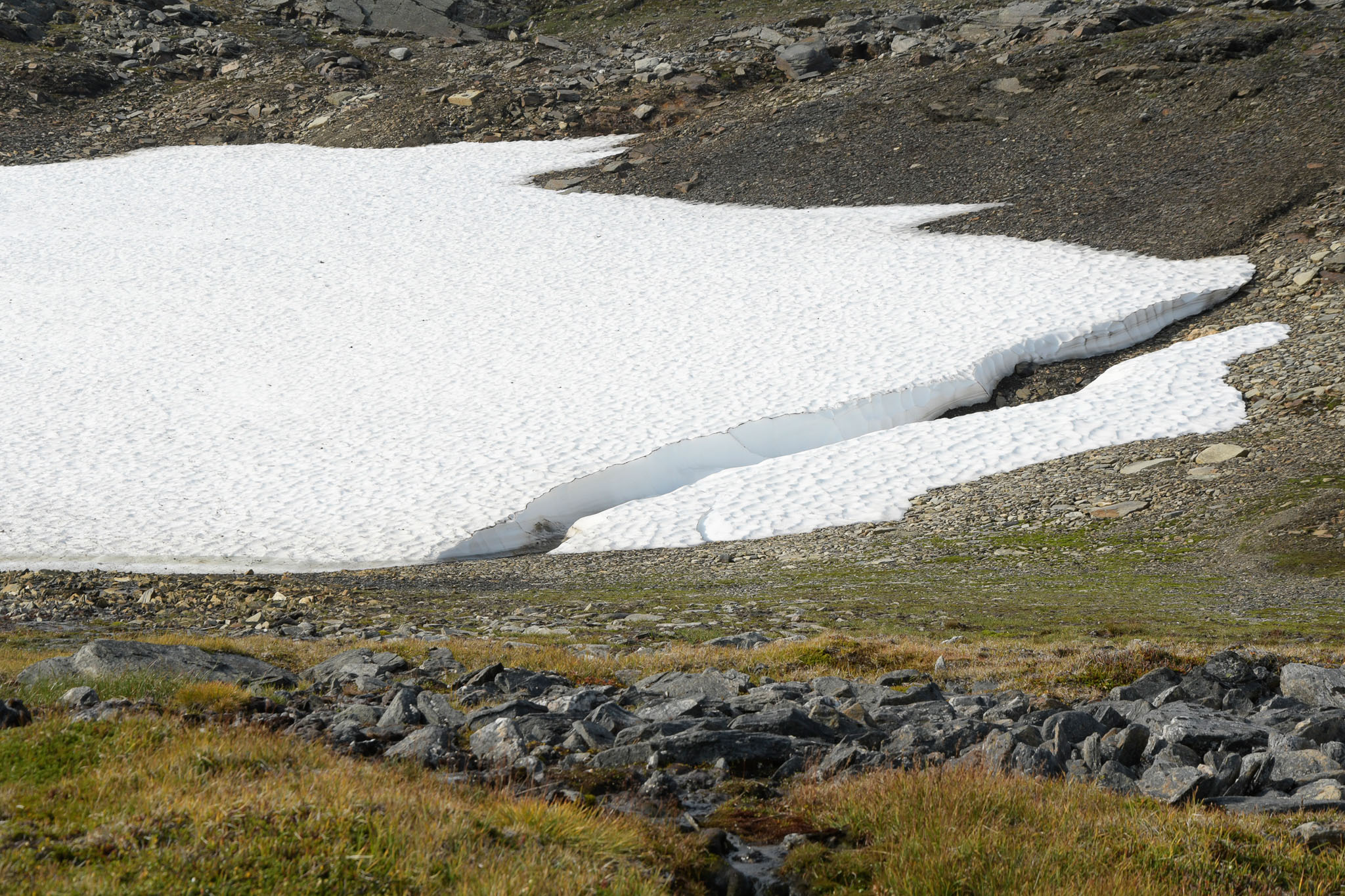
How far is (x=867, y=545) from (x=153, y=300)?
89.3ft

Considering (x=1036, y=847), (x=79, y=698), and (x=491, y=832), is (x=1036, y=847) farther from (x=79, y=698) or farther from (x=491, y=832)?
(x=79, y=698)

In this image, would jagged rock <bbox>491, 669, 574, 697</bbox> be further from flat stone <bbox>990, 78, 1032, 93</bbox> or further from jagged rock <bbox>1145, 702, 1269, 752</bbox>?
flat stone <bbox>990, 78, 1032, 93</bbox>

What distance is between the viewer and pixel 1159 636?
12906mm

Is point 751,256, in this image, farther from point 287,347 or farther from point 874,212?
point 287,347

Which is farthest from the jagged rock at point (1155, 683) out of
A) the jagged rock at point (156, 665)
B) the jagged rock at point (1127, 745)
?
the jagged rock at point (156, 665)

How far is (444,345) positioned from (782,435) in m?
11.7

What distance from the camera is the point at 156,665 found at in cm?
983

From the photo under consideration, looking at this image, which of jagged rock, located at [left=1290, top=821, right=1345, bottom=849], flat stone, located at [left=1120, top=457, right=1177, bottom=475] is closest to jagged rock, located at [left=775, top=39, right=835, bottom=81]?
flat stone, located at [left=1120, top=457, right=1177, bottom=475]

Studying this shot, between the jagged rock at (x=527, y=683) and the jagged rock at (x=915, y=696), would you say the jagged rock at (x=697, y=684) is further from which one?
the jagged rock at (x=915, y=696)

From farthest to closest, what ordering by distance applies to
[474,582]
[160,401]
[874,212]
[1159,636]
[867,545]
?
[874,212], [160,401], [867,545], [474,582], [1159,636]

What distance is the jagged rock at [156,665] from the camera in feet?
30.9

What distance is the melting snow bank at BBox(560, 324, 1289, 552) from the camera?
821 inches

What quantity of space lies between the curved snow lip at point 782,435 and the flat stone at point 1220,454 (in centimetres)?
644

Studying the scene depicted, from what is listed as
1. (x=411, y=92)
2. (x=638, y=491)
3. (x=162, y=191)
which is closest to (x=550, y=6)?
(x=411, y=92)
